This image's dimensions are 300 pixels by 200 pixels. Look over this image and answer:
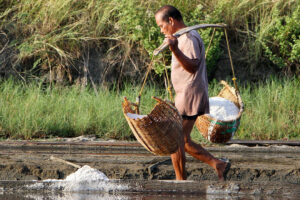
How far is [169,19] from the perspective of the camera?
5395 mm

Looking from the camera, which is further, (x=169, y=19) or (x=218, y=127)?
(x=218, y=127)

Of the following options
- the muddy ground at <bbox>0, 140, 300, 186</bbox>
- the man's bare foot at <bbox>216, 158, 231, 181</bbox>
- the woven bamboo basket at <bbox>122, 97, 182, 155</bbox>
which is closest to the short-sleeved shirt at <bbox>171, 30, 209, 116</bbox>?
the woven bamboo basket at <bbox>122, 97, 182, 155</bbox>

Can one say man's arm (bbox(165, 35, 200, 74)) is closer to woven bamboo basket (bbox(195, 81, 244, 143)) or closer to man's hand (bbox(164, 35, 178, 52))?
man's hand (bbox(164, 35, 178, 52))

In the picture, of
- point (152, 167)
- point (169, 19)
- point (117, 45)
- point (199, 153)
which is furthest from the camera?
point (117, 45)

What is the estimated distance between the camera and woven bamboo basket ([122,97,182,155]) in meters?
5.16

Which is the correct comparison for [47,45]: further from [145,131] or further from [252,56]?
[145,131]

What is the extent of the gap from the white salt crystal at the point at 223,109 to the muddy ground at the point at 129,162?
0.64 m

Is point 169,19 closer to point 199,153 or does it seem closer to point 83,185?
point 199,153

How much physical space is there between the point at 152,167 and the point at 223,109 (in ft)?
3.57

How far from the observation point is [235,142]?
28.5 ft

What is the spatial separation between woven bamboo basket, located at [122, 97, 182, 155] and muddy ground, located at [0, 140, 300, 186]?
1167 millimetres

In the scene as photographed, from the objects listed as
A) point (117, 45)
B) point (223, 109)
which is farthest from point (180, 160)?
point (117, 45)

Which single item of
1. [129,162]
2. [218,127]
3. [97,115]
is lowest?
[129,162]

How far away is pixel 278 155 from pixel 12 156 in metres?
3.70
